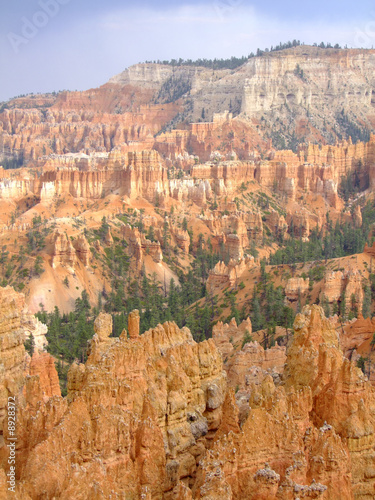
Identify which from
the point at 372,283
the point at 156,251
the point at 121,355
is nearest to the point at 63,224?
the point at 156,251

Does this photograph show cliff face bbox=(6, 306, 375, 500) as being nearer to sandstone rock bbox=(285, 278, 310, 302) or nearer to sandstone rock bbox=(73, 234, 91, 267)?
sandstone rock bbox=(285, 278, 310, 302)

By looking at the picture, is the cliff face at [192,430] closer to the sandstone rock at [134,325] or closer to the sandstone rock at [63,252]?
the sandstone rock at [134,325]

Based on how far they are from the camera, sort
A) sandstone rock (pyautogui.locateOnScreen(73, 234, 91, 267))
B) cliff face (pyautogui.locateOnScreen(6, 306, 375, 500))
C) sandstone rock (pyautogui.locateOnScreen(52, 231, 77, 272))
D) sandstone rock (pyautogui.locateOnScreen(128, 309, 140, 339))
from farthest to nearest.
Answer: sandstone rock (pyautogui.locateOnScreen(73, 234, 91, 267)), sandstone rock (pyautogui.locateOnScreen(52, 231, 77, 272)), sandstone rock (pyautogui.locateOnScreen(128, 309, 140, 339)), cliff face (pyautogui.locateOnScreen(6, 306, 375, 500))

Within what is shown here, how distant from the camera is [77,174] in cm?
11994

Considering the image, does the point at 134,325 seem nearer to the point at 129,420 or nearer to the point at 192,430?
the point at 192,430

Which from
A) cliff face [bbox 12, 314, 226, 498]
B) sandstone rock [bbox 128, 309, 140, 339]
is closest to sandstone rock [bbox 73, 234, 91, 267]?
sandstone rock [bbox 128, 309, 140, 339]

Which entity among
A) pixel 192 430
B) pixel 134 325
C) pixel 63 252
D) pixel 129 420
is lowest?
pixel 63 252

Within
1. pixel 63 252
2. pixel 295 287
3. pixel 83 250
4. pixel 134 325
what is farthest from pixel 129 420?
pixel 83 250

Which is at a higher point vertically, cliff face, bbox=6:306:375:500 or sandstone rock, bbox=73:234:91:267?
cliff face, bbox=6:306:375:500

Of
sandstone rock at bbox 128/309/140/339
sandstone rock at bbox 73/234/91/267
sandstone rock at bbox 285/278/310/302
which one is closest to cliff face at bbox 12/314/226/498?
sandstone rock at bbox 128/309/140/339

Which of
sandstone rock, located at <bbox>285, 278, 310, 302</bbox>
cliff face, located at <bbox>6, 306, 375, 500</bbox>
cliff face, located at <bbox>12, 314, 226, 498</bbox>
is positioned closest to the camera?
cliff face, located at <bbox>6, 306, 375, 500</bbox>

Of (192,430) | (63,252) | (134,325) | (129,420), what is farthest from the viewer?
(63,252)

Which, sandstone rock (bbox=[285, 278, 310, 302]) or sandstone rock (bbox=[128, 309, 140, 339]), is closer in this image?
sandstone rock (bbox=[128, 309, 140, 339])

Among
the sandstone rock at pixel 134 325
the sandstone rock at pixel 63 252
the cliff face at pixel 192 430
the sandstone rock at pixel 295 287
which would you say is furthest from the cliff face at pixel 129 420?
the sandstone rock at pixel 63 252
